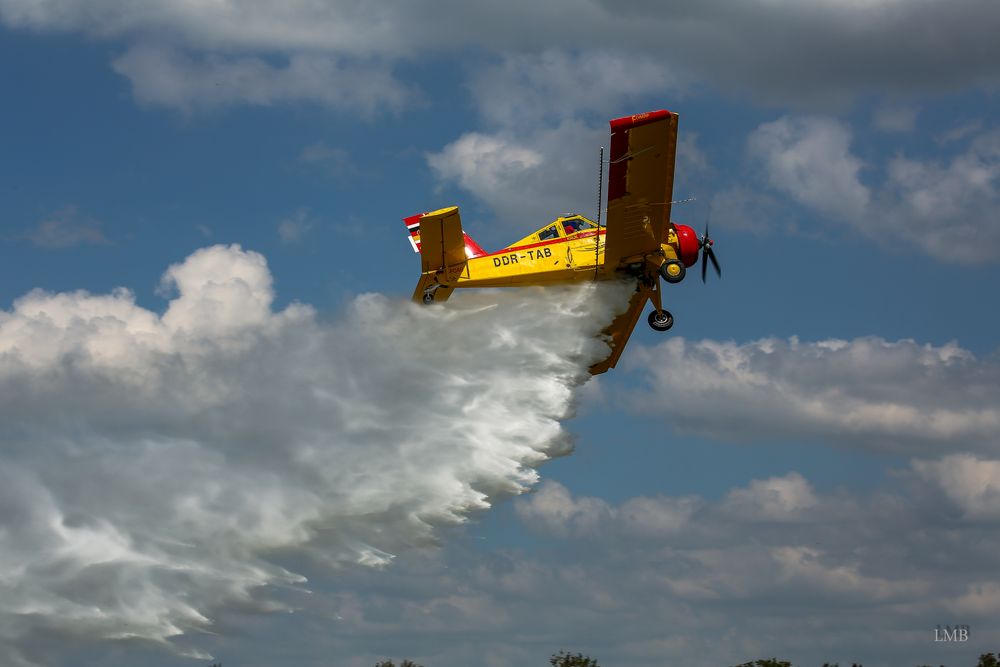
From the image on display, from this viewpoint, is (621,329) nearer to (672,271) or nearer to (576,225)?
(672,271)

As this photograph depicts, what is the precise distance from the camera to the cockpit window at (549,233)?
2964 centimetres

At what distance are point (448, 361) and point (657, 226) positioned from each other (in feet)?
20.2

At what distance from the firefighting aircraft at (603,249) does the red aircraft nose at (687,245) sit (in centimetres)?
3

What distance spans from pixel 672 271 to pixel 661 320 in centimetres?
151

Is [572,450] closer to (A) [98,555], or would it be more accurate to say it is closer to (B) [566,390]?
(B) [566,390]

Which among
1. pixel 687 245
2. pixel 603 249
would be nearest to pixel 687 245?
pixel 687 245

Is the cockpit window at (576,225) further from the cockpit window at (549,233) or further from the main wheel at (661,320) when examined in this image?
the main wheel at (661,320)

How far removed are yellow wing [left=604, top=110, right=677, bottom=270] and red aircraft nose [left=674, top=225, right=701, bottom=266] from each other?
92cm

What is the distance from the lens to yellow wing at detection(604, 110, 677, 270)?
26.5 metres

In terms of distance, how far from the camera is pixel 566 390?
30.0 metres

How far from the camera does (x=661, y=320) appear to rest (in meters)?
30.6

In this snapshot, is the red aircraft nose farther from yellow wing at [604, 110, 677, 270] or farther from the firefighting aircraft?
yellow wing at [604, 110, 677, 270]

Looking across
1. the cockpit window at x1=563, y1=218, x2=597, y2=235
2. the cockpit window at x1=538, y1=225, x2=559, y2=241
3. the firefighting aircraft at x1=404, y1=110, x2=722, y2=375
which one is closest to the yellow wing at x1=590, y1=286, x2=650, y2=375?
the firefighting aircraft at x1=404, y1=110, x2=722, y2=375

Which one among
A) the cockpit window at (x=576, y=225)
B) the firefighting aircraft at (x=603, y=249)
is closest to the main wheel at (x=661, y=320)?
the firefighting aircraft at (x=603, y=249)
